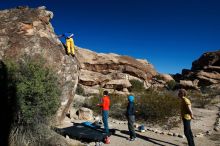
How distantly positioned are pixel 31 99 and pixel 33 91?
28cm

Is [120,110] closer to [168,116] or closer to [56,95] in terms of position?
[168,116]

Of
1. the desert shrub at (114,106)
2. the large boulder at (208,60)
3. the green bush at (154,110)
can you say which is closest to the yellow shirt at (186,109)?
the green bush at (154,110)

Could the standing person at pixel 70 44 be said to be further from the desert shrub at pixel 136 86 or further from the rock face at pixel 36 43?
the desert shrub at pixel 136 86

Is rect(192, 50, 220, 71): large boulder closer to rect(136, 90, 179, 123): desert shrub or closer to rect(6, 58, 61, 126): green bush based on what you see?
rect(136, 90, 179, 123): desert shrub

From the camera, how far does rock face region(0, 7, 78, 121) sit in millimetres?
11531

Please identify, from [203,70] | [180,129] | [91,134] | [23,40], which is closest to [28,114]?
[91,134]

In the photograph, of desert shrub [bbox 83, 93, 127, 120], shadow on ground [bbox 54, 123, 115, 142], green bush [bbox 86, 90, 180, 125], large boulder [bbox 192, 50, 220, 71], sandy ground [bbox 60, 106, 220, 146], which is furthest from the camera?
large boulder [bbox 192, 50, 220, 71]

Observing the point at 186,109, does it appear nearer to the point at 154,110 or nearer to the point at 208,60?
the point at 154,110

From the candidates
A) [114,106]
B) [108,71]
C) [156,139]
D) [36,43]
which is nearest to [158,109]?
[114,106]

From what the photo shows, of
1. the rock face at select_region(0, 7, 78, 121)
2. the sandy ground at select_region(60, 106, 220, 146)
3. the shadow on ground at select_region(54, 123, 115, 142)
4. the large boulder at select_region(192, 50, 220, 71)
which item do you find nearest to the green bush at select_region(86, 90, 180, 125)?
the sandy ground at select_region(60, 106, 220, 146)

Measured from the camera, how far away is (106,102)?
10898 mm

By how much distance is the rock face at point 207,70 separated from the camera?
45.3 m

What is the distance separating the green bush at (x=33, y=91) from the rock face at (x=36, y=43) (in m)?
1.37

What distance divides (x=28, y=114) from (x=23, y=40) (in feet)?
12.2
